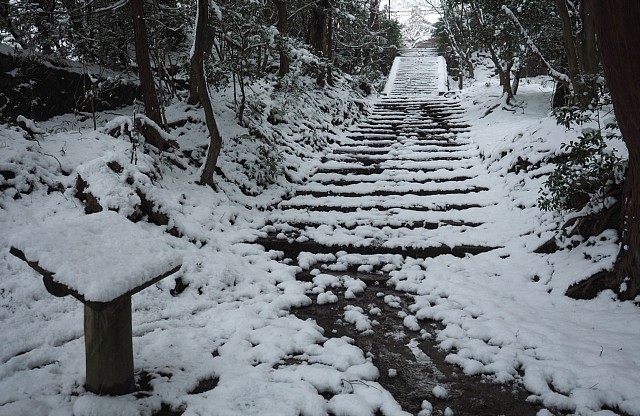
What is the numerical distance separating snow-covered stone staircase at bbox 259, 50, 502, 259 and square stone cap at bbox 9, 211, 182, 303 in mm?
2334

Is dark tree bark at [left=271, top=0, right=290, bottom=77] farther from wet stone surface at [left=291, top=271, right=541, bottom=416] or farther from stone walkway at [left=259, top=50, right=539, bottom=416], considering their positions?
wet stone surface at [left=291, top=271, right=541, bottom=416]

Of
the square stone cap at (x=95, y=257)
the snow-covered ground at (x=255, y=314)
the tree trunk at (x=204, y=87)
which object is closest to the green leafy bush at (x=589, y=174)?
the snow-covered ground at (x=255, y=314)

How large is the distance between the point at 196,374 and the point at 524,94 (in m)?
12.0

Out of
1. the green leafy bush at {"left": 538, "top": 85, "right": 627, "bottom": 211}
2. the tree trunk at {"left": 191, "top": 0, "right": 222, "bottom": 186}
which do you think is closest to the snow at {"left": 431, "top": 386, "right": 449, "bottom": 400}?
the green leafy bush at {"left": 538, "top": 85, "right": 627, "bottom": 211}

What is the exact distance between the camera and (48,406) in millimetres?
1948

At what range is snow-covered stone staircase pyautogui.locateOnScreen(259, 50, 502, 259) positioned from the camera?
442 centimetres

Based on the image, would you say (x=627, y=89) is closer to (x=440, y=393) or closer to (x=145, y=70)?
(x=440, y=393)

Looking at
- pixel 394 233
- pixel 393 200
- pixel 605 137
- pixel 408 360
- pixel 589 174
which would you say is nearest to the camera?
pixel 408 360

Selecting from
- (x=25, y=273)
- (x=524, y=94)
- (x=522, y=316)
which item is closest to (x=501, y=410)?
(x=522, y=316)

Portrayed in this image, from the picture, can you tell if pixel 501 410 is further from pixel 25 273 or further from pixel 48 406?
pixel 25 273

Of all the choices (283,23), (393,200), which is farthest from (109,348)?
(283,23)

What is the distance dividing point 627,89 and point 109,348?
3.31 meters

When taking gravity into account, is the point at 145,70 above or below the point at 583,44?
below

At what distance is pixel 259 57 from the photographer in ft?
25.7
